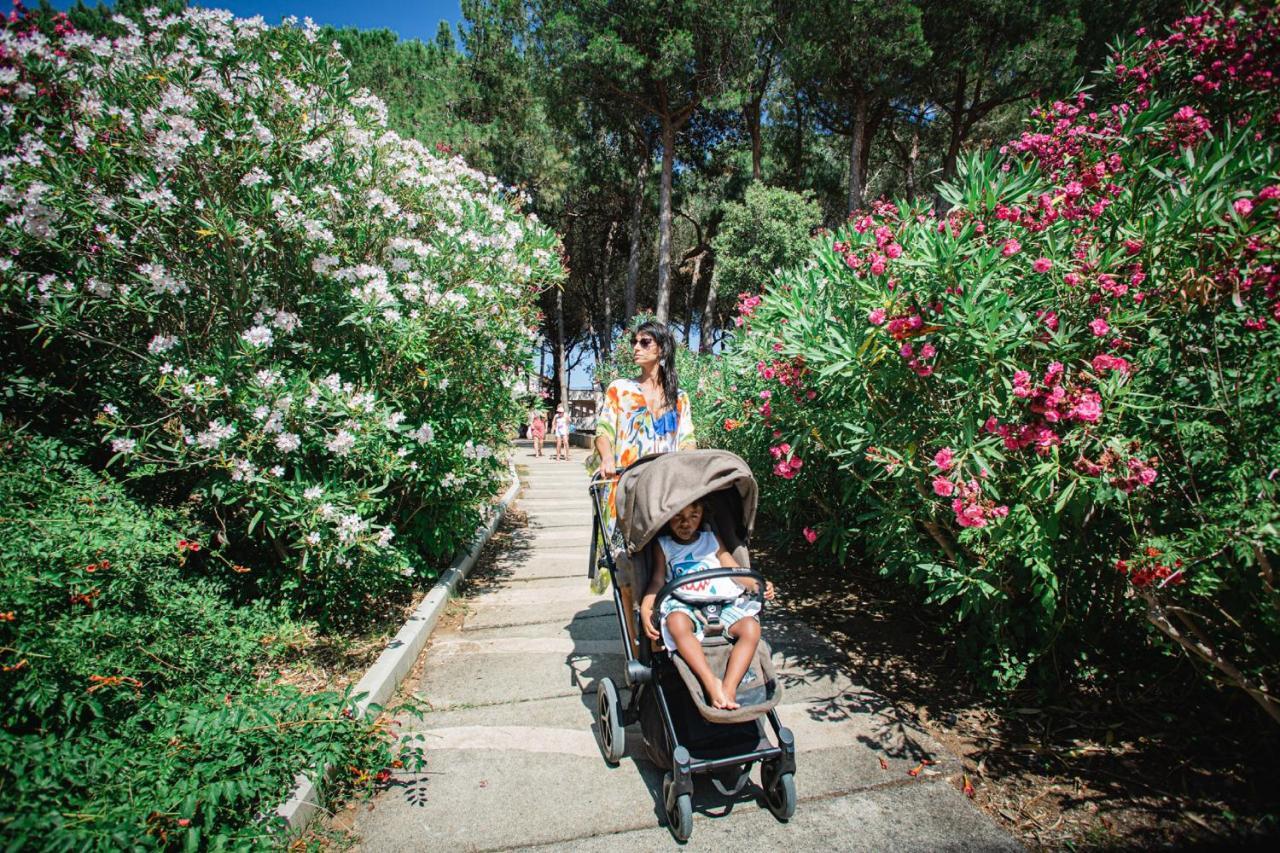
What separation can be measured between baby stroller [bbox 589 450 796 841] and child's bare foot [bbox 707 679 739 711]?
0.03 m

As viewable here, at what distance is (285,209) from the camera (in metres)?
3.80

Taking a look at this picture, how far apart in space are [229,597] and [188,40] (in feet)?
12.1

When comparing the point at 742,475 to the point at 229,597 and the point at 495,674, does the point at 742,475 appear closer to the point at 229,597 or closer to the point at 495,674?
the point at 495,674

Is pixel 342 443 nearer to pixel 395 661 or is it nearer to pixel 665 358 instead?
pixel 395 661

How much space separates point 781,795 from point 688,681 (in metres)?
0.71

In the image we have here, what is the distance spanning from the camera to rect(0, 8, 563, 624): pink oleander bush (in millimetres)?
3576

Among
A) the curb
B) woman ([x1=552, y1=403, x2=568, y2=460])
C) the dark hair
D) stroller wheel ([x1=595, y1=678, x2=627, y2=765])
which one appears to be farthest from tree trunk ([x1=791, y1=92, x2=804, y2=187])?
stroller wheel ([x1=595, y1=678, x2=627, y2=765])

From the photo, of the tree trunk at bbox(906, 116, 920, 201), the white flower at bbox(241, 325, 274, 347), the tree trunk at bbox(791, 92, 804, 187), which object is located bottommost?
the white flower at bbox(241, 325, 274, 347)

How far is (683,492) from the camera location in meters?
2.97

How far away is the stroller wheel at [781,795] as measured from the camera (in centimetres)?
267

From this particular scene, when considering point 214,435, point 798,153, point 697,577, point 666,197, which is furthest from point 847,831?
point 798,153

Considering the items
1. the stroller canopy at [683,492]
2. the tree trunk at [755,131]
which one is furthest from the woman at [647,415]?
the tree trunk at [755,131]

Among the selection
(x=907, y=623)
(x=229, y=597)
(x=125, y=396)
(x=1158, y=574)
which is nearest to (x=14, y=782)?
(x=229, y=597)

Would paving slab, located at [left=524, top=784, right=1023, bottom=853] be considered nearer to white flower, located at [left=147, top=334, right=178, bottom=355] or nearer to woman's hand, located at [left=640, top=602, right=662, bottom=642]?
woman's hand, located at [left=640, top=602, right=662, bottom=642]
